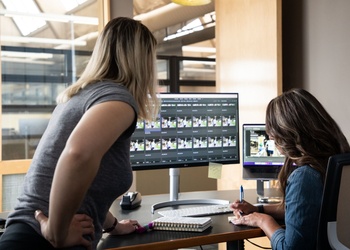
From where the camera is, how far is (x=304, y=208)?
4.87ft

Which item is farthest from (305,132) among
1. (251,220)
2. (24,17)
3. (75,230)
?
(24,17)

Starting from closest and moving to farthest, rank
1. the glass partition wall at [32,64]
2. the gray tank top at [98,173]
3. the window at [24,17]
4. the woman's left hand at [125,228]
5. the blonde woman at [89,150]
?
the blonde woman at [89,150]
the gray tank top at [98,173]
the woman's left hand at [125,228]
the glass partition wall at [32,64]
the window at [24,17]

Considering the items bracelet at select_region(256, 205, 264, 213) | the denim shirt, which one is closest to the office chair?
the denim shirt

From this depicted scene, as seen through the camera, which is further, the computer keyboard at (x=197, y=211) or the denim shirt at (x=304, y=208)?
the computer keyboard at (x=197, y=211)

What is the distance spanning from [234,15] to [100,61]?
7.80 feet

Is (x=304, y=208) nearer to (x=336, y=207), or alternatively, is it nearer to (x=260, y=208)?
(x=336, y=207)

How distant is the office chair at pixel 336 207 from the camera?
1.33 metres

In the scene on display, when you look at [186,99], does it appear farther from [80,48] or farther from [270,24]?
[80,48]

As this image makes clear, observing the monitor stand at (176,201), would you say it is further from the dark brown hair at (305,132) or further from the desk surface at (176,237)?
the dark brown hair at (305,132)

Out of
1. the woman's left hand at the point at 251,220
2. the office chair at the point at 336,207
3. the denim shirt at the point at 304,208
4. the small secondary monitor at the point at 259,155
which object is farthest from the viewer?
the small secondary monitor at the point at 259,155

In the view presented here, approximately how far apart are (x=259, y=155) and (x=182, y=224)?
772mm

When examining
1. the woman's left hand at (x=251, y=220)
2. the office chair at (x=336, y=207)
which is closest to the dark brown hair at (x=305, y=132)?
the office chair at (x=336, y=207)

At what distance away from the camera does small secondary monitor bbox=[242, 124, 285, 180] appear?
2297 mm

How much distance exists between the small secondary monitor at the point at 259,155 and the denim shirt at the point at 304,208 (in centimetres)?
78
